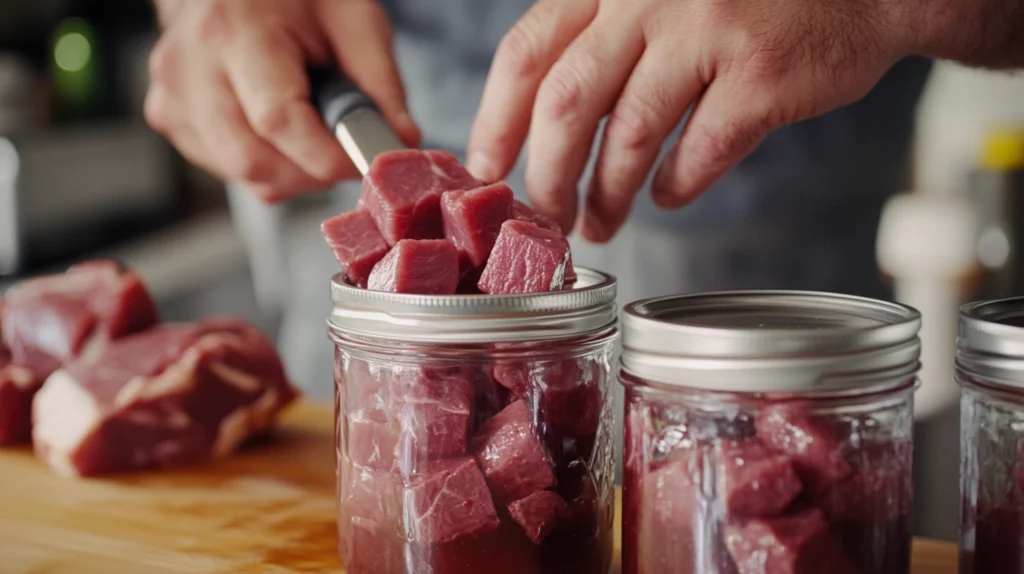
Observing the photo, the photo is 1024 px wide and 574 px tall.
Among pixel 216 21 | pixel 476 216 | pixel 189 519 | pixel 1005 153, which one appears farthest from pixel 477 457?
pixel 1005 153

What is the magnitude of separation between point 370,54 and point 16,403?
828mm

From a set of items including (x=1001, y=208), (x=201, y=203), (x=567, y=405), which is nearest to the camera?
(x=567, y=405)

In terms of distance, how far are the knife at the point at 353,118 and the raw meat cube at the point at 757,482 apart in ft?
2.19

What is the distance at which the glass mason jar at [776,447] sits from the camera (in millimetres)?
873

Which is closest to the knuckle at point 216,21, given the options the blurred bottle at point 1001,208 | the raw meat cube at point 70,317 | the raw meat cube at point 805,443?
the raw meat cube at point 70,317

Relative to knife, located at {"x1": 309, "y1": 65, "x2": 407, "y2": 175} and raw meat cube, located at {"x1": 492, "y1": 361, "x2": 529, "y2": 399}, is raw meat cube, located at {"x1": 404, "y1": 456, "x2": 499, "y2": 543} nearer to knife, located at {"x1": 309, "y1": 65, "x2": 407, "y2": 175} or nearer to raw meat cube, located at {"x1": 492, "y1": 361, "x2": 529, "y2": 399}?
raw meat cube, located at {"x1": 492, "y1": 361, "x2": 529, "y2": 399}

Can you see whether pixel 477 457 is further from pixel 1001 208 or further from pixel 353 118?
pixel 1001 208

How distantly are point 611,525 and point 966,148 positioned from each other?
130 inches

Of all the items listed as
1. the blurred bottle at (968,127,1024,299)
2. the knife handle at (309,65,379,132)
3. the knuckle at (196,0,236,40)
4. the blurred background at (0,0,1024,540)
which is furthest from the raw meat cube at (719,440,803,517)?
the blurred bottle at (968,127,1024,299)

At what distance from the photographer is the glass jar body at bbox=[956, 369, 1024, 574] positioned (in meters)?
0.93

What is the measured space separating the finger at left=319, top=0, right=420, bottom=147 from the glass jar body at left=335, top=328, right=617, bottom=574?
0.64 metres

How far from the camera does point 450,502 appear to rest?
1.01 metres

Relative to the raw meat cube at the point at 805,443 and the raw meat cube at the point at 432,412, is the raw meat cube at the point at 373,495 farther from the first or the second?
the raw meat cube at the point at 805,443

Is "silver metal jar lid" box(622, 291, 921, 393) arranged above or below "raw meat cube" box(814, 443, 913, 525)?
above
